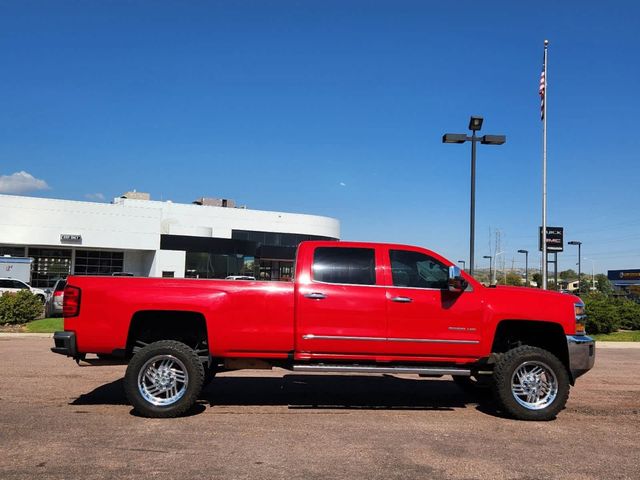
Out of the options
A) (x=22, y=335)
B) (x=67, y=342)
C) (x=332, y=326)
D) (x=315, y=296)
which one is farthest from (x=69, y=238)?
(x=332, y=326)

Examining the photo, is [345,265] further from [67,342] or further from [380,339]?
[67,342]

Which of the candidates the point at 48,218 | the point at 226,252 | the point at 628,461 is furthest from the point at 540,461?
the point at 226,252

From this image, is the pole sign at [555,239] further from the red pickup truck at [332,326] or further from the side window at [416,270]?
the side window at [416,270]

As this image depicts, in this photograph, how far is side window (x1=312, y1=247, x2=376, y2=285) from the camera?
22.9 ft

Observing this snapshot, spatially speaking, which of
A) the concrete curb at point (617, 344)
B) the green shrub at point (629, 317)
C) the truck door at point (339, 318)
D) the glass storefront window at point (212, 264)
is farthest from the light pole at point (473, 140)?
the glass storefront window at point (212, 264)

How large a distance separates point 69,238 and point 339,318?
135ft

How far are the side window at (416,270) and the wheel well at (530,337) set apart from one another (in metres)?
1.00

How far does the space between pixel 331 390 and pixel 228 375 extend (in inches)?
83.8

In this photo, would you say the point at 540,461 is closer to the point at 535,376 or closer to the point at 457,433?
the point at 457,433

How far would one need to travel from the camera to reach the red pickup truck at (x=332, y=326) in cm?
662

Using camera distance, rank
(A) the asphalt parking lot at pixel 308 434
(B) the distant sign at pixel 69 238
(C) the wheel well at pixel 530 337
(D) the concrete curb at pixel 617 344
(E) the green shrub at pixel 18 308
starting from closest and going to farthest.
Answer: (A) the asphalt parking lot at pixel 308 434 < (C) the wheel well at pixel 530 337 < (D) the concrete curb at pixel 617 344 < (E) the green shrub at pixel 18 308 < (B) the distant sign at pixel 69 238

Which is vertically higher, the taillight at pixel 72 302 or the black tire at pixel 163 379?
the taillight at pixel 72 302

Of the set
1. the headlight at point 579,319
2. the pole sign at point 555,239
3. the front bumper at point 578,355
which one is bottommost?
the front bumper at point 578,355

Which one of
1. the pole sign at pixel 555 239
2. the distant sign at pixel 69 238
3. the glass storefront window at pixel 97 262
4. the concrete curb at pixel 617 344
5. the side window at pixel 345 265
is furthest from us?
the glass storefront window at pixel 97 262
